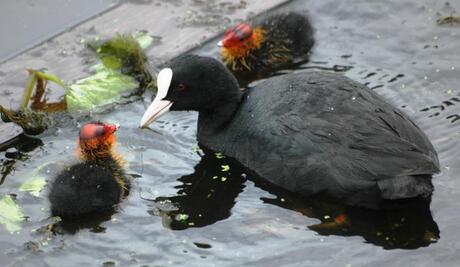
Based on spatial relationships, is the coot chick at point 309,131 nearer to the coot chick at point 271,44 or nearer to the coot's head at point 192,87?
the coot's head at point 192,87

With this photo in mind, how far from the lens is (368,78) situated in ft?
24.9

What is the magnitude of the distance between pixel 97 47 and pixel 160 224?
2505 mm

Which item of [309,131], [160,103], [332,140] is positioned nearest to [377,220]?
[332,140]

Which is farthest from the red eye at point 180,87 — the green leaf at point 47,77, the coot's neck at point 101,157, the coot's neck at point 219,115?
the green leaf at point 47,77

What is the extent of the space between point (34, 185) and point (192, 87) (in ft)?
4.48

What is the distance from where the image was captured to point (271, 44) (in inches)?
312

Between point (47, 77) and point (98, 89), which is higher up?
point (47, 77)

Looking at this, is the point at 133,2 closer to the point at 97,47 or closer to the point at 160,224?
the point at 97,47

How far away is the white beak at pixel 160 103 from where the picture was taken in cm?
670

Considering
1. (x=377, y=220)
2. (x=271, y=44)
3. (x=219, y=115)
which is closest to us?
(x=377, y=220)

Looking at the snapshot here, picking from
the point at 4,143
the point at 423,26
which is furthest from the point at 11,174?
the point at 423,26

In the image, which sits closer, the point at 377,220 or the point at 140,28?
the point at 377,220

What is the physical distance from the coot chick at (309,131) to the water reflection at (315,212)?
0.30 feet

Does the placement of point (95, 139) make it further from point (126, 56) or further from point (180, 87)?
point (126, 56)
